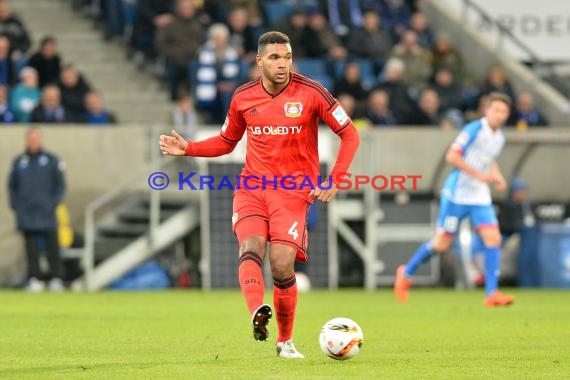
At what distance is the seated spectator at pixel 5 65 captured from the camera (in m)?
21.7

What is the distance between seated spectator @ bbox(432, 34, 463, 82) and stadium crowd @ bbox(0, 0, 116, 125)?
21.1 ft

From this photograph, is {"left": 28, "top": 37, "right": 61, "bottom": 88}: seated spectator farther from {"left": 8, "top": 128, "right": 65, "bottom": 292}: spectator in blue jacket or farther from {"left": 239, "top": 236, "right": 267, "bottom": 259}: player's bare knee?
{"left": 239, "top": 236, "right": 267, "bottom": 259}: player's bare knee

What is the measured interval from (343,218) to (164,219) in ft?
9.20

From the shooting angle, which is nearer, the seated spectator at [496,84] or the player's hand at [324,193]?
the player's hand at [324,193]

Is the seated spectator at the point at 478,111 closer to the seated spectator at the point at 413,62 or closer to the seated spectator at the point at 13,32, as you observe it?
the seated spectator at the point at 413,62

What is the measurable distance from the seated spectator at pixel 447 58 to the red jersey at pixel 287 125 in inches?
617

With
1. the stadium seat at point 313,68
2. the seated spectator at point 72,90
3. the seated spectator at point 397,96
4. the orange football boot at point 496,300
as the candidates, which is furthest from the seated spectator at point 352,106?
the orange football boot at point 496,300

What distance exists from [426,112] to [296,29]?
264 centimetres

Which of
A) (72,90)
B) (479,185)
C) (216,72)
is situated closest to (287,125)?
(479,185)

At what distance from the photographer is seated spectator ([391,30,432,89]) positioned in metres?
24.9

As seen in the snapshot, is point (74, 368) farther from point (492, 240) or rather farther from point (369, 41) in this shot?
point (369, 41)

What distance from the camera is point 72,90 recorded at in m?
22.0

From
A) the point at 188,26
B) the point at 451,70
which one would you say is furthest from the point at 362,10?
the point at 188,26

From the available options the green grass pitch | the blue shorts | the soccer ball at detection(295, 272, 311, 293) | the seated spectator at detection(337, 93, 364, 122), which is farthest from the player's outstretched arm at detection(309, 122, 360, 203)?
the seated spectator at detection(337, 93, 364, 122)
